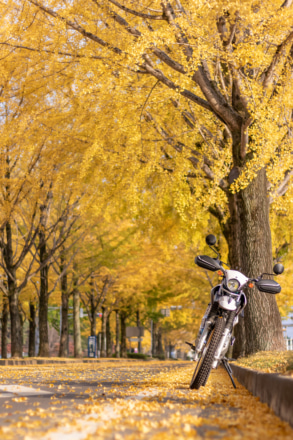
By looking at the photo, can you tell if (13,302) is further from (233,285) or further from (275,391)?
(275,391)

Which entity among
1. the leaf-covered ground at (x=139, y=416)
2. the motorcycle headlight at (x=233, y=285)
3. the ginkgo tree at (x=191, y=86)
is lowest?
the leaf-covered ground at (x=139, y=416)

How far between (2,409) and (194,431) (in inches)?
80.2

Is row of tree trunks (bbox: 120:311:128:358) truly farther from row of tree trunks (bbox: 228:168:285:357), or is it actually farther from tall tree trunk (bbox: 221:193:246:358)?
row of tree trunks (bbox: 228:168:285:357)

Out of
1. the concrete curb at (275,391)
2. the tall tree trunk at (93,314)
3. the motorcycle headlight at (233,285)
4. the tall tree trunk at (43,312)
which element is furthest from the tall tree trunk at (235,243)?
the tall tree trunk at (93,314)

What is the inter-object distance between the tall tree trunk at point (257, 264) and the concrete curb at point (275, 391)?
371 centimetres

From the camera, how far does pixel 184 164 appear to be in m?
11.8

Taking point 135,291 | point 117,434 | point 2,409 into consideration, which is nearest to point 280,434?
point 117,434

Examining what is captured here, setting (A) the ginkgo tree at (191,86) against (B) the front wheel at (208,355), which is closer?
(B) the front wheel at (208,355)

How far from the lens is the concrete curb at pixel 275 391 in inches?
153

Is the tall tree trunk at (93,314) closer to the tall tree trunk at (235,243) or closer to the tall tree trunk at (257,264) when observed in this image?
the tall tree trunk at (235,243)

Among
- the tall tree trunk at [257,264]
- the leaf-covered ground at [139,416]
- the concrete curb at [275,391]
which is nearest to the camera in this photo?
the leaf-covered ground at [139,416]

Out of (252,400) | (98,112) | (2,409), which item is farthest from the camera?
(98,112)

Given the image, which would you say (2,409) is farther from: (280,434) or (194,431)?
(280,434)

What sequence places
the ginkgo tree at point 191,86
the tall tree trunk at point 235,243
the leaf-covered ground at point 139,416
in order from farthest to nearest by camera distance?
the tall tree trunk at point 235,243 < the ginkgo tree at point 191,86 < the leaf-covered ground at point 139,416
